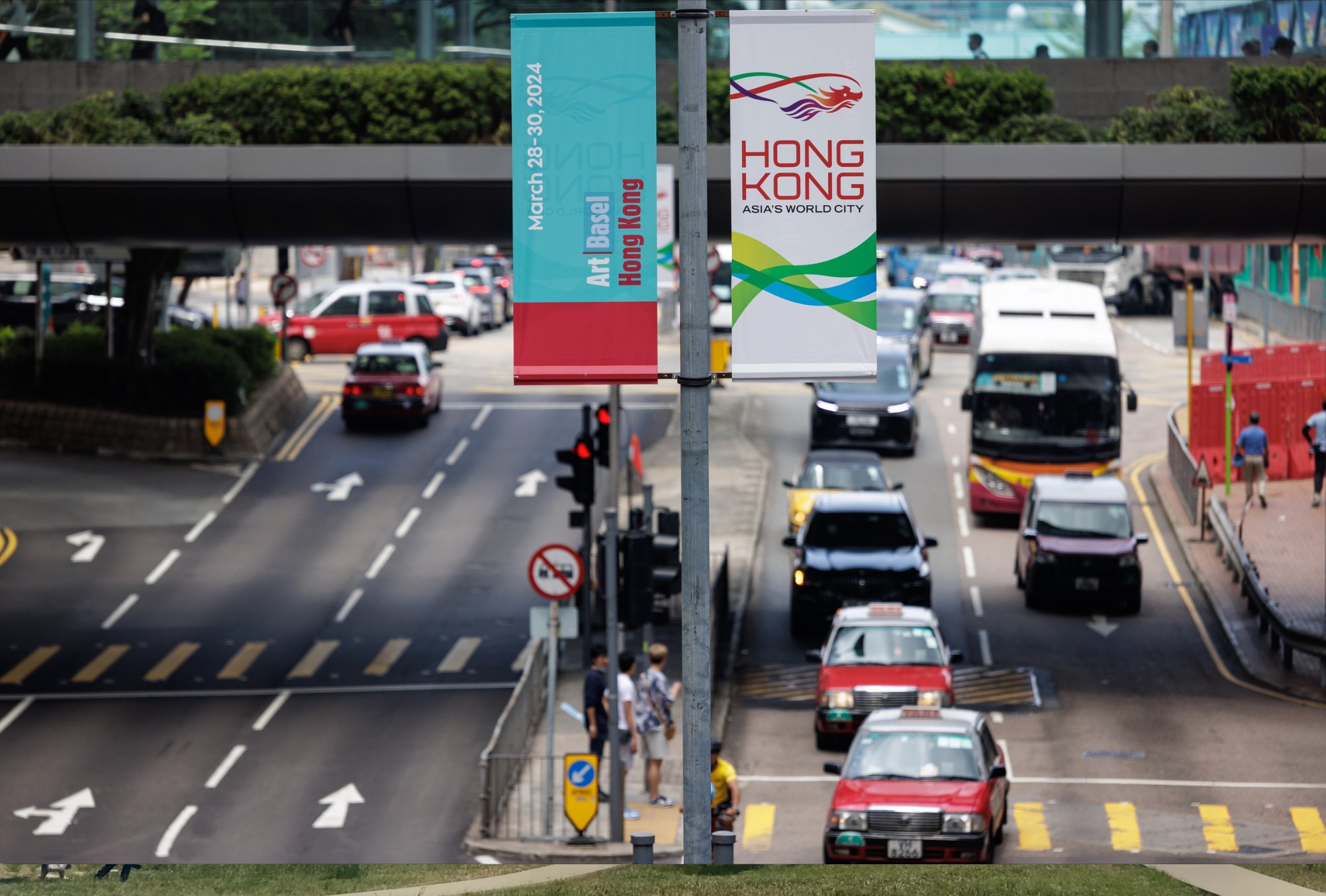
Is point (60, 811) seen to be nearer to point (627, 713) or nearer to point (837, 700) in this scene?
point (627, 713)

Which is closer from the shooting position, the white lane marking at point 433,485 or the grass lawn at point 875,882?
the grass lawn at point 875,882

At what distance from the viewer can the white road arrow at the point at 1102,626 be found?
30.0 m

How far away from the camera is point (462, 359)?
2259 inches

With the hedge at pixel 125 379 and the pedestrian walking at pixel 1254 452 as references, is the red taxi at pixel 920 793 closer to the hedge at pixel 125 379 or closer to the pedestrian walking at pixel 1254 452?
the pedestrian walking at pixel 1254 452

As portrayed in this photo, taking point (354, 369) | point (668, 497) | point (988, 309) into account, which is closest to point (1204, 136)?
point (988, 309)

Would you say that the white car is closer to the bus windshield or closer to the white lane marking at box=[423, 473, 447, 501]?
the white lane marking at box=[423, 473, 447, 501]

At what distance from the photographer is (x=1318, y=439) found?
36.3 m

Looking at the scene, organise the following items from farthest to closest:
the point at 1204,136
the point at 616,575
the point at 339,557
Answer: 1. the point at 339,557
2. the point at 1204,136
3. the point at 616,575

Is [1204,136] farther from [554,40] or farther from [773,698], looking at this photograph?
[554,40]

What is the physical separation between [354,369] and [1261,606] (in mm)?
23180

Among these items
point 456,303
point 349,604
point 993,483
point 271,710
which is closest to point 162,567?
point 349,604

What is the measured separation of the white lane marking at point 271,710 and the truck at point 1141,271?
50168 mm

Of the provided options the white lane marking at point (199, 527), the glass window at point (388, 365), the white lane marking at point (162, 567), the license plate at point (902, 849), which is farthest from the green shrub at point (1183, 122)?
the glass window at point (388, 365)

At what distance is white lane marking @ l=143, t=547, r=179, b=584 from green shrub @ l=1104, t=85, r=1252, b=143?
58.5 feet
